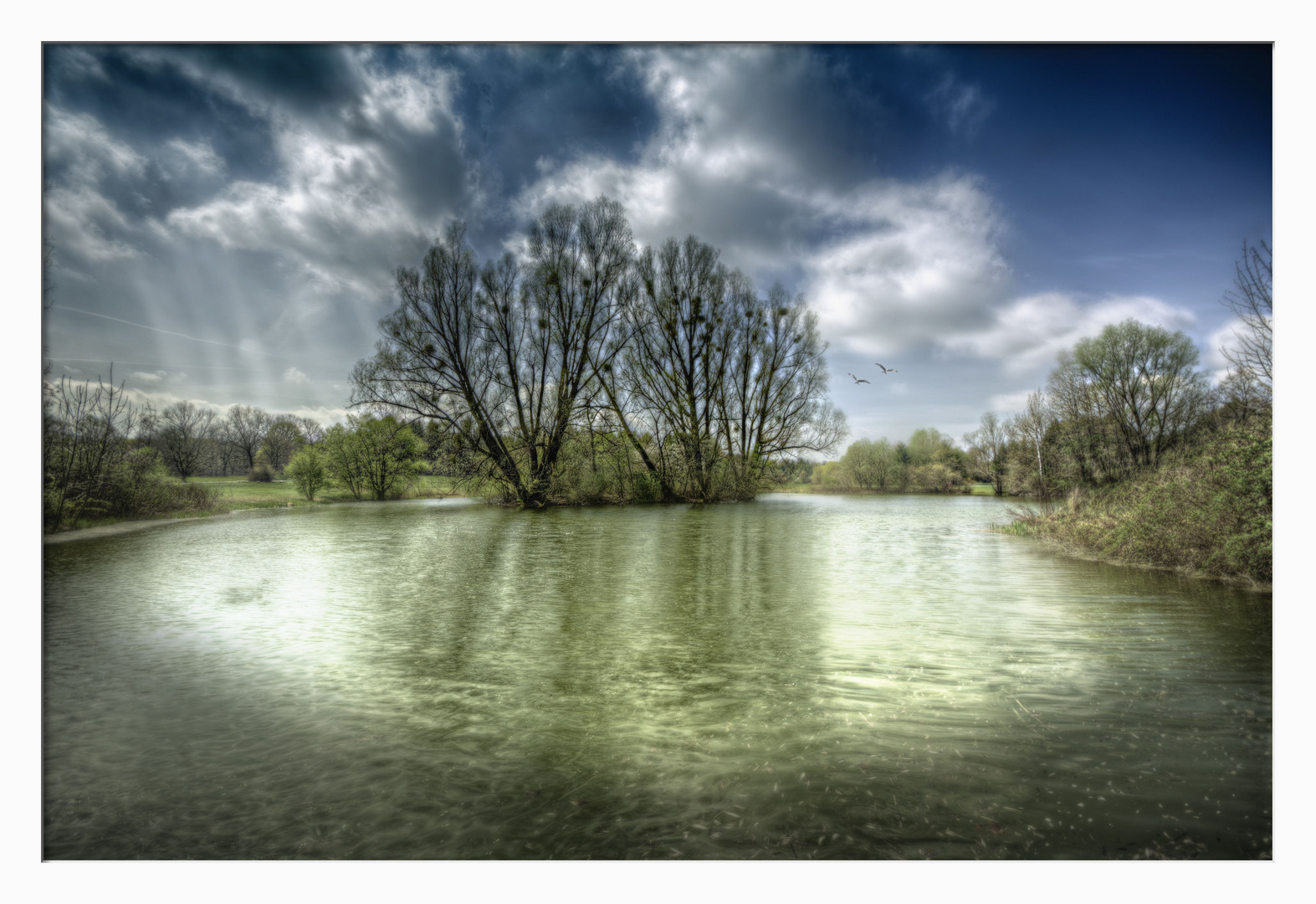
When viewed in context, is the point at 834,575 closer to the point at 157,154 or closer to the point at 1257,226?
the point at 1257,226

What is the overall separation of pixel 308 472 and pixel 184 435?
9177 mm

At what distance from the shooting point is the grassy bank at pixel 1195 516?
14.7ft

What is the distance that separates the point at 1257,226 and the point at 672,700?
14.1ft

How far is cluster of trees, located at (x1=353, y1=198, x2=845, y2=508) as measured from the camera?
13.4m

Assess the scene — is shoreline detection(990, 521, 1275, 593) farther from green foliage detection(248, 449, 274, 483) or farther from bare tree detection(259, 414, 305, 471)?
green foliage detection(248, 449, 274, 483)

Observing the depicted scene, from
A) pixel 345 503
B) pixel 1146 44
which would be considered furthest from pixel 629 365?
pixel 1146 44

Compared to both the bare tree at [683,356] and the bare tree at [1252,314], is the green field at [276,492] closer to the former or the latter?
the bare tree at [683,356]

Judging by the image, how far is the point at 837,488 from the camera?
2592cm

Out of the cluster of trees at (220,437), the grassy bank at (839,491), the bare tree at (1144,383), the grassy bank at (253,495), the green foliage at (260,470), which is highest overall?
the bare tree at (1144,383)

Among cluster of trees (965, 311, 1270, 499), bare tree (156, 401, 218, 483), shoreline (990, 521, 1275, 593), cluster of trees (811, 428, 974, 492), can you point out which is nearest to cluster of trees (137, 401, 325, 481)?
bare tree (156, 401, 218, 483)

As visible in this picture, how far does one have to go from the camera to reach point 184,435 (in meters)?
5.79

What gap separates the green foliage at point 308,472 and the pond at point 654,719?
608 cm

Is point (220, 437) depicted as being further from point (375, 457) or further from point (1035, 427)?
point (1035, 427)

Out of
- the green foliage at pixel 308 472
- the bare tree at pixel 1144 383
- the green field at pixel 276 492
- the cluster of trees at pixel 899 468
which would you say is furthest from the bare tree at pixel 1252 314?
the green foliage at pixel 308 472
